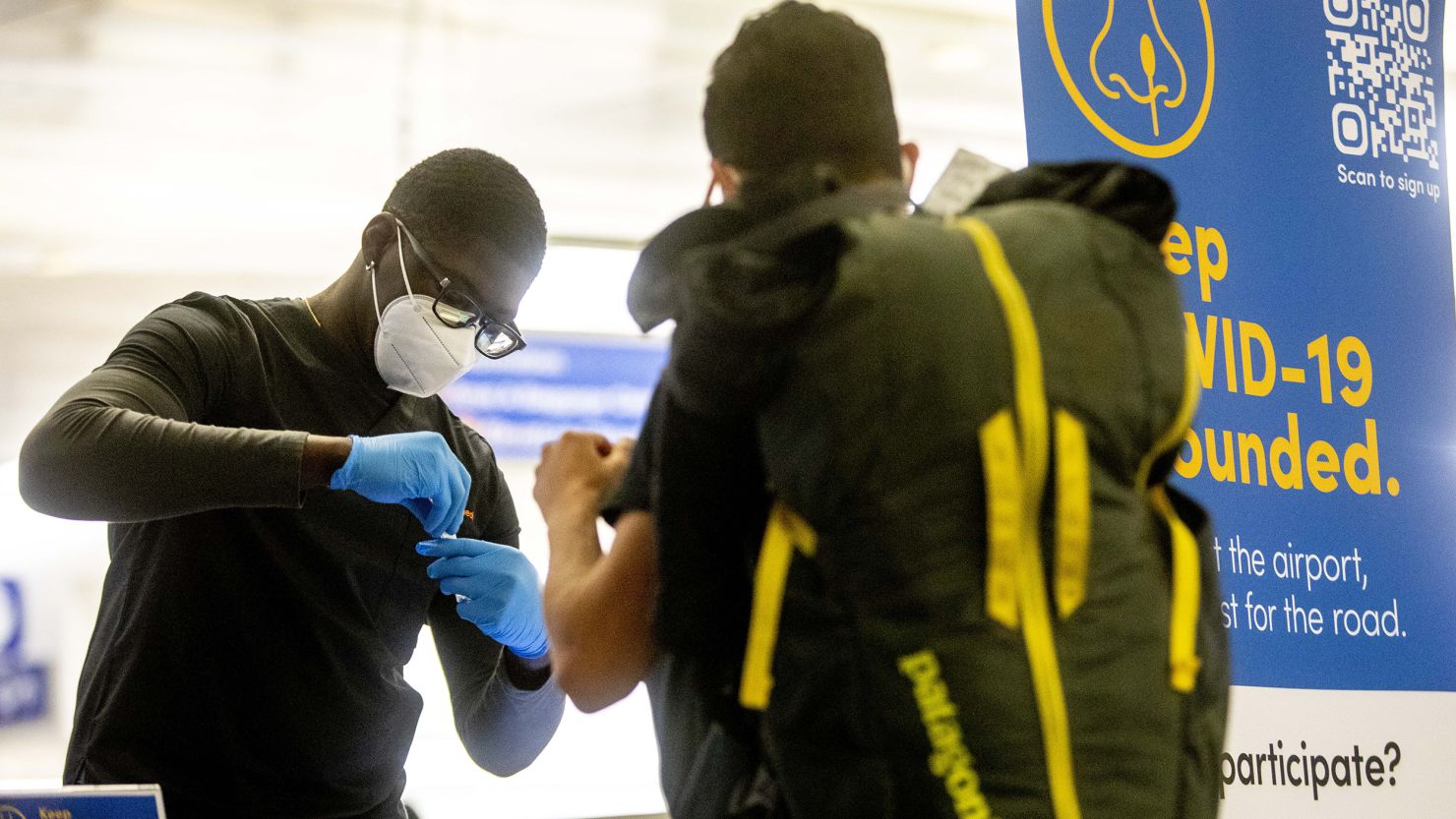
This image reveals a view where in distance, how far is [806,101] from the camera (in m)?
1.05

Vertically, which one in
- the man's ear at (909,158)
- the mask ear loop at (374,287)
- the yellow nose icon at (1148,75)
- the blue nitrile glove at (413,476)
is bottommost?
the blue nitrile glove at (413,476)

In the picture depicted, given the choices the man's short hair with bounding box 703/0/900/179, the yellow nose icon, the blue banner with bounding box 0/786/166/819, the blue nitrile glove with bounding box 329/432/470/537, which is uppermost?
the man's short hair with bounding box 703/0/900/179

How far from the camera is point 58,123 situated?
3.40 m

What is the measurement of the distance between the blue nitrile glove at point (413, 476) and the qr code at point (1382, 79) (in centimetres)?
184

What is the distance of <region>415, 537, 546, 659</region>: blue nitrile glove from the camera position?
1.73 m

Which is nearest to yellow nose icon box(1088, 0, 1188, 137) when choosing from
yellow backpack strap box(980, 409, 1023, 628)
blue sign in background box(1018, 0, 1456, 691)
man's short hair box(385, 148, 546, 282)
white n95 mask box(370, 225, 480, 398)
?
blue sign in background box(1018, 0, 1456, 691)

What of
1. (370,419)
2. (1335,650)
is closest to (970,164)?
(370,419)

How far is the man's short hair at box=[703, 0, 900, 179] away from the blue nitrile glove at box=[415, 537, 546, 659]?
0.83 metres

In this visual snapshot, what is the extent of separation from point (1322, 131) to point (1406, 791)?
4.09 ft

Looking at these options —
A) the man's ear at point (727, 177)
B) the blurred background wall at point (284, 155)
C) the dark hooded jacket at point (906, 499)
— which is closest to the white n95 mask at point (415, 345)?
the man's ear at point (727, 177)

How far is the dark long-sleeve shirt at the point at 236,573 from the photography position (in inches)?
58.5

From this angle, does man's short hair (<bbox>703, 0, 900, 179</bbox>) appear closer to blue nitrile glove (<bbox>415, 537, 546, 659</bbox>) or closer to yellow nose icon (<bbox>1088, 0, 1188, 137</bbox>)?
blue nitrile glove (<bbox>415, 537, 546, 659</bbox>)

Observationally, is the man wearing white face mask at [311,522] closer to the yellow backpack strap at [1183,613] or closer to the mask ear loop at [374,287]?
the mask ear loop at [374,287]

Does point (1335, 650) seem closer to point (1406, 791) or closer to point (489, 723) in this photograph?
point (1406, 791)
